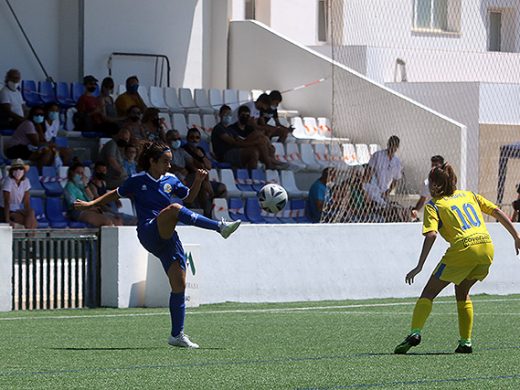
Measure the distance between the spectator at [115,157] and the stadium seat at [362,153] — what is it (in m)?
4.29

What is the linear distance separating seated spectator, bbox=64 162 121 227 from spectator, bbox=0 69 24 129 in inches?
72.8

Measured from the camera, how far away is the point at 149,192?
1167 cm

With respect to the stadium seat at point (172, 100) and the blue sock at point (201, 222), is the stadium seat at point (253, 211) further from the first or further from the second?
the blue sock at point (201, 222)

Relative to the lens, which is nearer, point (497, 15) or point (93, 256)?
point (93, 256)

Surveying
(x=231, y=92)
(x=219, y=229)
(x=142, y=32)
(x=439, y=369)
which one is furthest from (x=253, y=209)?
(x=439, y=369)

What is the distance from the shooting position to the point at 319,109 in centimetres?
2627

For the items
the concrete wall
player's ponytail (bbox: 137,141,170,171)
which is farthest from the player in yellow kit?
the concrete wall

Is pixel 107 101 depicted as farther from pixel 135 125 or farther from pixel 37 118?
pixel 37 118

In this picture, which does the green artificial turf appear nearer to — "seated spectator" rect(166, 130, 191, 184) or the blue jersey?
the blue jersey

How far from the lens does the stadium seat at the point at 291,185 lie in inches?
901

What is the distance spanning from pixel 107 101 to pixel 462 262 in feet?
42.7

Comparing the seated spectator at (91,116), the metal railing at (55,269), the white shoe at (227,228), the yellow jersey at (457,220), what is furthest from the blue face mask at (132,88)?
the yellow jersey at (457,220)

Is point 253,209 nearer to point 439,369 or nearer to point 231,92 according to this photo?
point 231,92

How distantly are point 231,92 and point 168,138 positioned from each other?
378 centimetres
